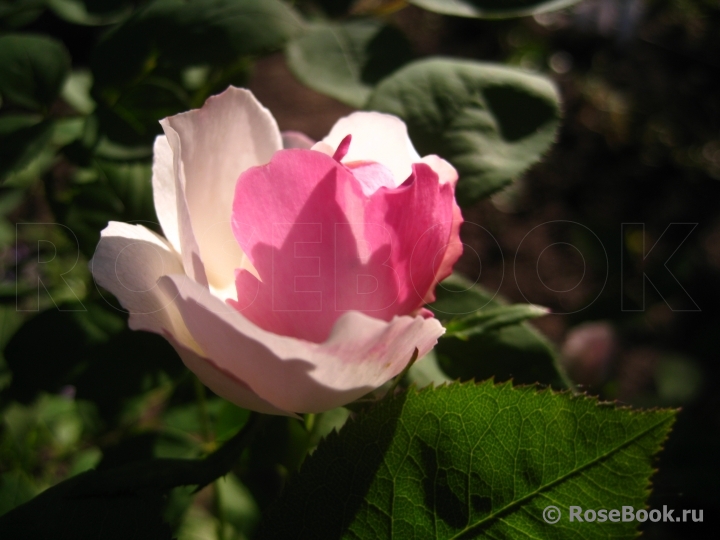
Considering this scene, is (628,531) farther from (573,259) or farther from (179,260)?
(573,259)

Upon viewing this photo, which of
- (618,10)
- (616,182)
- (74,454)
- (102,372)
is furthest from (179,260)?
(618,10)

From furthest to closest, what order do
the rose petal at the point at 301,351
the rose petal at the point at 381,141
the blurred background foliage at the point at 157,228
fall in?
the blurred background foliage at the point at 157,228 → the rose petal at the point at 381,141 → the rose petal at the point at 301,351

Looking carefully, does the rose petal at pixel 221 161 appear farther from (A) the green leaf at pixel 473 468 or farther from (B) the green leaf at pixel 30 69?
(B) the green leaf at pixel 30 69

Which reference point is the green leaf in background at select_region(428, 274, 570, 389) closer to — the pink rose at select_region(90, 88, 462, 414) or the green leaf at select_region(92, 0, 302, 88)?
the pink rose at select_region(90, 88, 462, 414)

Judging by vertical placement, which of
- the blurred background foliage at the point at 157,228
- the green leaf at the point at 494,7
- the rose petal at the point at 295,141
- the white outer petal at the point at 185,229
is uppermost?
the green leaf at the point at 494,7

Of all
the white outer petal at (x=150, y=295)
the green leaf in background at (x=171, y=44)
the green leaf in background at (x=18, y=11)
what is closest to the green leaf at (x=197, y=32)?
the green leaf in background at (x=171, y=44)

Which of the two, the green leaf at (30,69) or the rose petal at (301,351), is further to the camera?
the green leaf at (30,69)

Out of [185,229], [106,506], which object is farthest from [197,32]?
[106,506]
